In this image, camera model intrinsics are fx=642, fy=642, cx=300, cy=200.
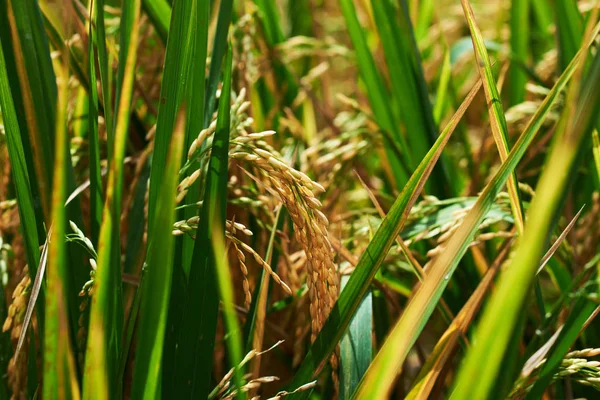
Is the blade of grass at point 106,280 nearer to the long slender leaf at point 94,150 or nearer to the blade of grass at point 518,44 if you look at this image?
the long slender leaf at point 94,150

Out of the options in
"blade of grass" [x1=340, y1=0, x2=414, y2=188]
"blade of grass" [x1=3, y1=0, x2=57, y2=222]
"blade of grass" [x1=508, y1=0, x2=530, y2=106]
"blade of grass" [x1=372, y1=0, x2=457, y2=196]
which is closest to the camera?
Result: "blade of grass" [x1=3, y1=0, x2=57, y2=222]

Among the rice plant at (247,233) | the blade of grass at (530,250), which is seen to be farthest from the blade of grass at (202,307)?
the blade of grass at (530,250)

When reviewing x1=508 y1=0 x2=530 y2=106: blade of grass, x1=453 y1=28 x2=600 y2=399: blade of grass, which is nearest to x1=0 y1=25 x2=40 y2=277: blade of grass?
x1=453 y1=28 x2=600 y2=399: blade of grass

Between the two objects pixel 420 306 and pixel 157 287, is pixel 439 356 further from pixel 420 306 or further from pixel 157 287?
pixel 157 287

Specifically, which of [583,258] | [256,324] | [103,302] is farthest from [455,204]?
[103,302]

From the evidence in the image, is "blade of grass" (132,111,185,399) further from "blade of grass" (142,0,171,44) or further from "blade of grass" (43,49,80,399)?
"blade of grass" (142,0,171,44)

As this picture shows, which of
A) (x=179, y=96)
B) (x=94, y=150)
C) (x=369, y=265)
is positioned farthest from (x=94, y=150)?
(x=369, y=265)
